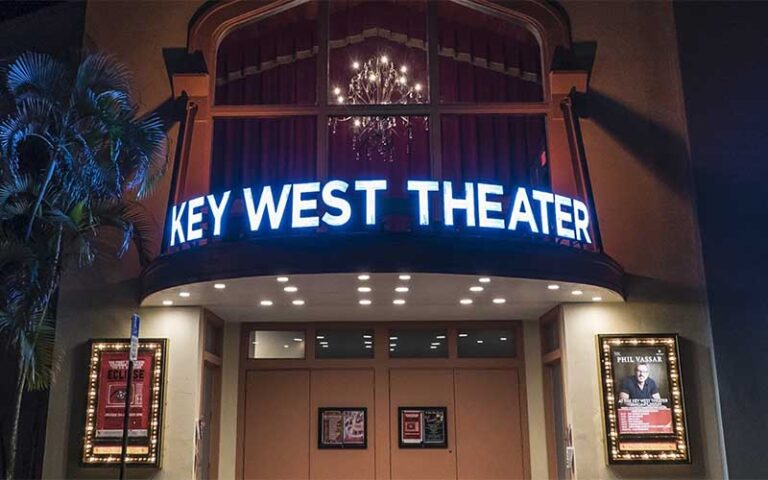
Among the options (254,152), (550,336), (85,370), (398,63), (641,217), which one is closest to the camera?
(85,370)

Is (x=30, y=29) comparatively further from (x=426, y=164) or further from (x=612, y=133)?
(x=612, y=133)

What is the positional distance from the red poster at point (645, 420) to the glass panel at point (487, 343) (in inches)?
105

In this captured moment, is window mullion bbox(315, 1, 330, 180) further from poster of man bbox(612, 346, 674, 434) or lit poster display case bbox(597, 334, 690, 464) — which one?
poster of man bbox(612, 346, 674, 434)

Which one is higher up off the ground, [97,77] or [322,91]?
[322,91]

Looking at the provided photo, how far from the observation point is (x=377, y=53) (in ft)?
40.5

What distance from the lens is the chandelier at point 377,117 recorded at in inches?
461

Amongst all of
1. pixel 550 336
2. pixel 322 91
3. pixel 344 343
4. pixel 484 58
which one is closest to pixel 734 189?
pixel 550 336

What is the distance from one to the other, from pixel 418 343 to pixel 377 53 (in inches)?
207

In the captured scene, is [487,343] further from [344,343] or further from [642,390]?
[642,390]

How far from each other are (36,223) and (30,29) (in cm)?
397

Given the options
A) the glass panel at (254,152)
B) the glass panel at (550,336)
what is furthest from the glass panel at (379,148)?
the glass panel at (550,336)

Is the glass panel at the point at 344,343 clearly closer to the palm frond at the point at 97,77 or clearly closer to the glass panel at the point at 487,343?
the glass panel at the point at 487,343

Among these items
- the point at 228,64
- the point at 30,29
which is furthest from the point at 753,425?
the point at 30,29

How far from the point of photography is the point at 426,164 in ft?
38.3
